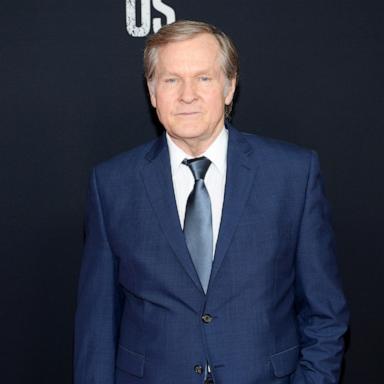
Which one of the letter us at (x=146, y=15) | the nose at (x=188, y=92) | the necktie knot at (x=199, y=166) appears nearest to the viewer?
the nose at (x=188, y=92)

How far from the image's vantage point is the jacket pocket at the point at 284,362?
Result: 1965mm

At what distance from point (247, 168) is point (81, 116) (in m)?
0.72

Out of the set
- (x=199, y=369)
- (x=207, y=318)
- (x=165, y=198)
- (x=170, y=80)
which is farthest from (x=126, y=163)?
(x=199, y=369)

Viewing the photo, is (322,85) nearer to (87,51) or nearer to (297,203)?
(297,203)

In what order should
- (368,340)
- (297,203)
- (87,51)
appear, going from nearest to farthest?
(297,203) < (87,51) < (368,340)

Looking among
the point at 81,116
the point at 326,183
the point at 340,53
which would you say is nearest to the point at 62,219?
the point at 81,116

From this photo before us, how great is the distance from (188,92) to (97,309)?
2.23 feet

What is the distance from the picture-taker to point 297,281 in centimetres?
205

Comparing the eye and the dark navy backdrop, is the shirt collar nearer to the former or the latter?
the eye

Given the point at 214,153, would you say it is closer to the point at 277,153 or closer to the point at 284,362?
the point at 277,153

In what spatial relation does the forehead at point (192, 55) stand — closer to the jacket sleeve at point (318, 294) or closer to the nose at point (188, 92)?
the nose at point (188, 92)

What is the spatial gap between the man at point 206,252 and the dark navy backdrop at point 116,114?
1.31 feet

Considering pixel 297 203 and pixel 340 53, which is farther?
pixel 340 53

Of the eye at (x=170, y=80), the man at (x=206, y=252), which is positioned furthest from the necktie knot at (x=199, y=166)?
the eye at (x=170, y=80)
